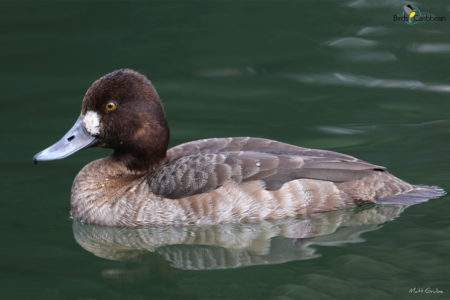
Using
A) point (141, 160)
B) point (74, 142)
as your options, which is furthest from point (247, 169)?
point (74, 142)

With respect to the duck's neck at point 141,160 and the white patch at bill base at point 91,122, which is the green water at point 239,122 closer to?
the duck's neck at point 141,160

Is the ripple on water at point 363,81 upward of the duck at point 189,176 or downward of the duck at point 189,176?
upward

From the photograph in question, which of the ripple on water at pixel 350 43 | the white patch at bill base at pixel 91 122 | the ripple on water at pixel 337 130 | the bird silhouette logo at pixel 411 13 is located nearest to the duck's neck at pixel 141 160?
the white patch at bill base at pixel 91 122

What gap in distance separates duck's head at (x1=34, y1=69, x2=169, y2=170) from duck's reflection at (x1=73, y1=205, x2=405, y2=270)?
0.64 m

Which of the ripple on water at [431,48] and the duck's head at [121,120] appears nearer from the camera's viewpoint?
the duck's head at [121,120]

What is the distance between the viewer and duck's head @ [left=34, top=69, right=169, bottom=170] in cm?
607

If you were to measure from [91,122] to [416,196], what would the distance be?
2568 millimetres

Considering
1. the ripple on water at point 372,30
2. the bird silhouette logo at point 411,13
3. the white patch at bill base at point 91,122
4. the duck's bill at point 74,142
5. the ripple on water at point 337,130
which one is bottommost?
the ripple on water at point 337,130

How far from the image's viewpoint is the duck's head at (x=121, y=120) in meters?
6.07

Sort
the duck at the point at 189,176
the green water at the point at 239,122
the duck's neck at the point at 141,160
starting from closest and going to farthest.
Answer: the green water at the point at 239,122
the duck at the point at 189,176
the duck's neck at the point at 141,160

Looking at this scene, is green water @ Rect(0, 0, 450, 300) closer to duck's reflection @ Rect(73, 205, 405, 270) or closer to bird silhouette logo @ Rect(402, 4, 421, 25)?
duck's reflection @ Rect(73, 205, 405, 270)

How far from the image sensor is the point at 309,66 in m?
9.28

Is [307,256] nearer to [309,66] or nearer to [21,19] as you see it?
[309,66]

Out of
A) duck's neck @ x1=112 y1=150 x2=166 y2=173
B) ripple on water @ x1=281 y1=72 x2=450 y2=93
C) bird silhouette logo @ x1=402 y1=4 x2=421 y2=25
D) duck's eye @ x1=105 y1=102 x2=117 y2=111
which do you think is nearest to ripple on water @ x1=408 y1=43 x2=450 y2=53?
bird silhouette logo @ x1=402 y1=4 x2=421 y2=25
